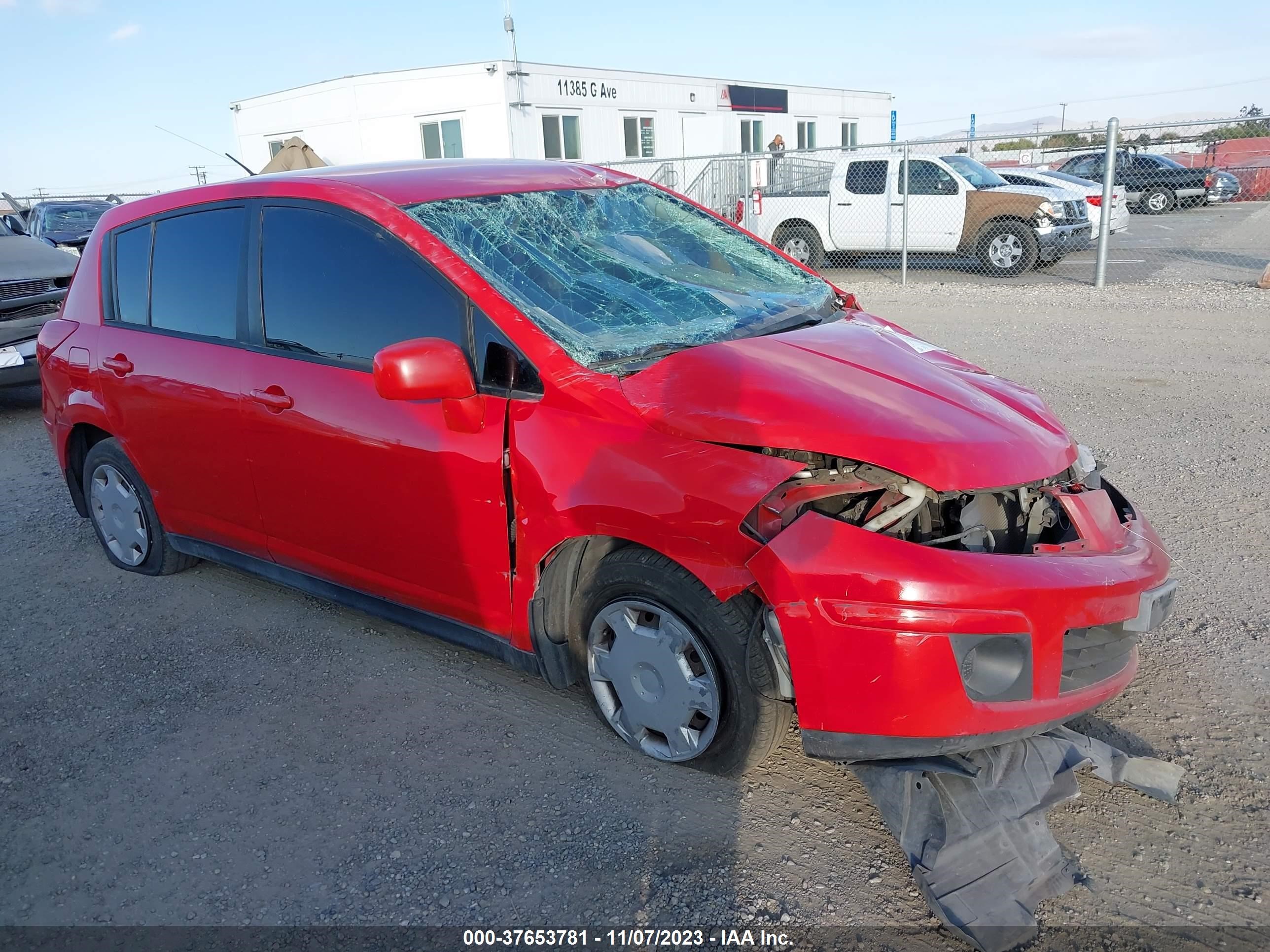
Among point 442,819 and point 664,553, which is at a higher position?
point 664,553

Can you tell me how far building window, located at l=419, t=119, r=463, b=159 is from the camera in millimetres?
24391

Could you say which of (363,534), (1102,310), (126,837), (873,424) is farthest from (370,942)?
(1102,310)

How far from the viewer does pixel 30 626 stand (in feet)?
14.1

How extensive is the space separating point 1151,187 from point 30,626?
2361cm

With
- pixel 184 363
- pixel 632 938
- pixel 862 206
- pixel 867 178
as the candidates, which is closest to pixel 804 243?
pixel 862 206

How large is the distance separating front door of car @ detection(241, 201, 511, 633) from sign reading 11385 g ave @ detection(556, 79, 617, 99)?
2331 cm

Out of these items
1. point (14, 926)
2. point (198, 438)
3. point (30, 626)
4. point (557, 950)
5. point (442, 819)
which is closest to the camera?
point (557, 950)

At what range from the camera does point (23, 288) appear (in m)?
8.23

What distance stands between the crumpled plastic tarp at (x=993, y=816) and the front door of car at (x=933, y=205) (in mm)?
11902

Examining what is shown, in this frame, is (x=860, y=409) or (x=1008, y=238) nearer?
(x=860, y=409)

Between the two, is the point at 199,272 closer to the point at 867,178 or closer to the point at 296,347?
the point at 296,347

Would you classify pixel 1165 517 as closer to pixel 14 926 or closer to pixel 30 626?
pixel 14 926

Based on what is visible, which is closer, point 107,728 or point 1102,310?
point 107,728

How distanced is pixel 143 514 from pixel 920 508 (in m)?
3.62
